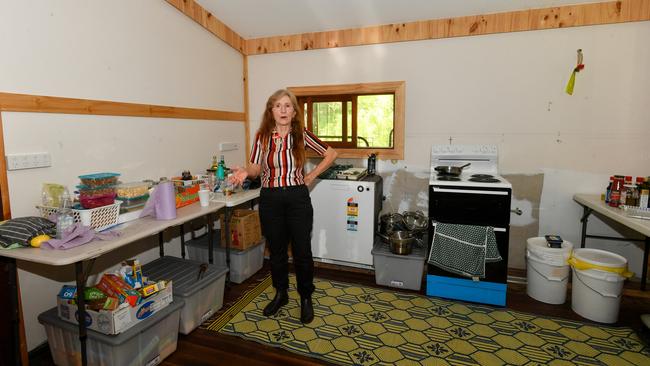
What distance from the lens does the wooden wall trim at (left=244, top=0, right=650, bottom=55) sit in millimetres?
2854

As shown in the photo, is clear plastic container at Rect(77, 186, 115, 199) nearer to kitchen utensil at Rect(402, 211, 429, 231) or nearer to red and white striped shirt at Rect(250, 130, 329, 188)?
red and white striped shirt at Rect(250, 130, 329, 188)

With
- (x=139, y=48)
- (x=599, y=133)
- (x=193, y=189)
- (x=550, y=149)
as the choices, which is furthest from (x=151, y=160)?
(x=599, y=133)

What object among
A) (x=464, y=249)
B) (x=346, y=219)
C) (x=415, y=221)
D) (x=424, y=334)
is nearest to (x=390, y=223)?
(x=415, y=221)

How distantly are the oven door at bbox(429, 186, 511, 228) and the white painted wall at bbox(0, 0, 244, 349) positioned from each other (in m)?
2.19

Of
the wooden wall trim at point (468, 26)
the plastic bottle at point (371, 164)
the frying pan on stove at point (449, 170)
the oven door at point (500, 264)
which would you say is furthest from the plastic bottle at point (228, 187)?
the oven door at point (500, 264)

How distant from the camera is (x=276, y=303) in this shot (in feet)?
8.38

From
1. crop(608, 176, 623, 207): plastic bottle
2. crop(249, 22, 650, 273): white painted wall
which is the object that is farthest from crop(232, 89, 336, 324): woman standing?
crop(608, 176, 623, 207): plastic bottle

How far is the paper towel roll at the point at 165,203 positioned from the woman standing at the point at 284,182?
0.41 meters

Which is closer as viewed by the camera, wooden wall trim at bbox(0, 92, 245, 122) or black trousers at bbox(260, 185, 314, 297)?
wooden wall trim at bbox(0, 92, 245, 122)

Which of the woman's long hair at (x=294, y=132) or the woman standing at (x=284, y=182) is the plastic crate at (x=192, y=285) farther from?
the woman's long hair at (x=294, y=132)

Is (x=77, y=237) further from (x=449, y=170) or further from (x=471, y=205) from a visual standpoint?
(x=449, y=170)

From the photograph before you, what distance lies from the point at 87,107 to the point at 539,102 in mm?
3536

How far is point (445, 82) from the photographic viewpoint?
3350 mm

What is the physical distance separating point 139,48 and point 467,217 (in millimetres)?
2800
